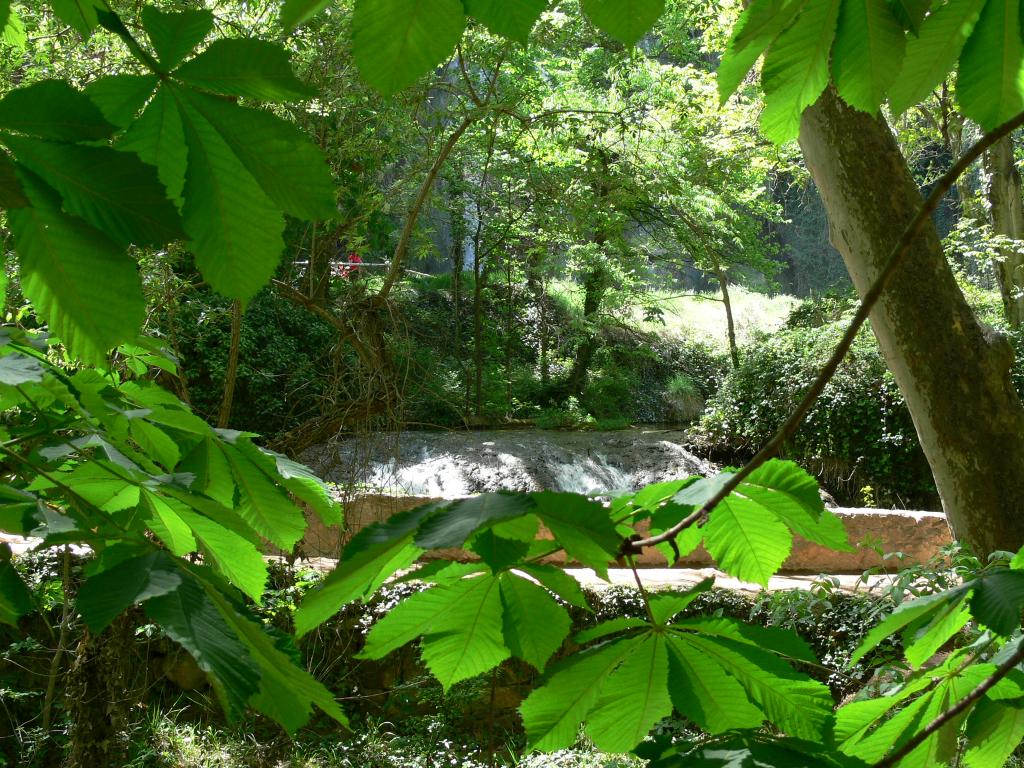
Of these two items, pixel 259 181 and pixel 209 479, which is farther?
pixel 209 479

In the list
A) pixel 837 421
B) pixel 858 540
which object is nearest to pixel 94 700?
pixel 858 540

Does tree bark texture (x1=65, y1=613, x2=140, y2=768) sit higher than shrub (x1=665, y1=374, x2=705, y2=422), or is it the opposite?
shrub (x1=665, y1=374, x2=705, y2=422)

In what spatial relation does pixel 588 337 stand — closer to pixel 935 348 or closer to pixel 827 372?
pixel 935 348

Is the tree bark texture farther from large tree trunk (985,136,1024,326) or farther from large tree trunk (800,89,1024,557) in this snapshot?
large tree trunk (985,136,1024,326)

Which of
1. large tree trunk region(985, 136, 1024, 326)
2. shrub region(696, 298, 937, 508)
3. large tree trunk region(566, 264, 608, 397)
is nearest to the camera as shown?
shrub region(696, 298, 937, 508)

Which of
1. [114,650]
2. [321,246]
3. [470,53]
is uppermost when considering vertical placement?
[470,53]

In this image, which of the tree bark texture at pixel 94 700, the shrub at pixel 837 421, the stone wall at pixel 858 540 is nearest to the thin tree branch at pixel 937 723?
the tree bark texture at pixel 94 700

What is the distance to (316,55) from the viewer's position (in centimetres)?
474

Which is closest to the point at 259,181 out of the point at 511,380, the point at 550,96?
the point at 550,96

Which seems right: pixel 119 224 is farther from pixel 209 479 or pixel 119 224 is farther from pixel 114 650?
pixel 114 650

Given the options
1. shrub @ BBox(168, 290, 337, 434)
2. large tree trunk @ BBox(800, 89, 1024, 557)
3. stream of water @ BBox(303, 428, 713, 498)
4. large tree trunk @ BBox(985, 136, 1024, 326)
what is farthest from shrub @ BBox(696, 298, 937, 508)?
large tree trunk @ BBox(800, 89, 1024, 557)

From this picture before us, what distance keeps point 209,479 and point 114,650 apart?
9.55 ft

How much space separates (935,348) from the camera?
256 cm

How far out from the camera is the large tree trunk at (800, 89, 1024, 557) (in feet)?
8.15
